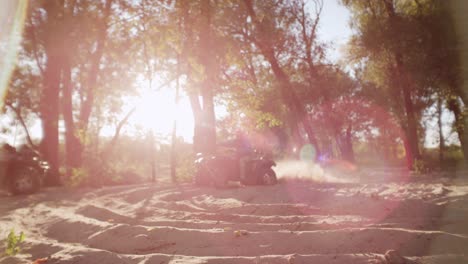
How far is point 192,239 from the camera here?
489cm

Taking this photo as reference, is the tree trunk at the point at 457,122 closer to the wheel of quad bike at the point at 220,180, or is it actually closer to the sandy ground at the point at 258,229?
the sandy ground at the point at 258,229

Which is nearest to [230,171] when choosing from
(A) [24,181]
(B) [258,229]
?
(B) [258,229]

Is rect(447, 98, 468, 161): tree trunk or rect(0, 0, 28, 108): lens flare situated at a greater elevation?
rect(0, 0, 28, 108): lens flare

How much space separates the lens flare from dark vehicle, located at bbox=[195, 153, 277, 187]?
852 centimetres

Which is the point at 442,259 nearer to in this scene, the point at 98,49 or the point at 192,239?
the point at 192,239

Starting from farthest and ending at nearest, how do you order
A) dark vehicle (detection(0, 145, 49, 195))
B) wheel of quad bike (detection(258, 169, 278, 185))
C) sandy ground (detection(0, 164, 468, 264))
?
wheel of quad bike (detection(258, 169, 278, 185)), dark vehicle (detection(0, 145, 49, 195)), sandy ground (detection(0, 164, 468, 264))

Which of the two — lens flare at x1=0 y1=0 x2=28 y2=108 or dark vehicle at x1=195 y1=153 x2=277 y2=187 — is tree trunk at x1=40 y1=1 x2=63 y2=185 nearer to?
lens flare at x1=0 y1=0 x2=28 y2=108

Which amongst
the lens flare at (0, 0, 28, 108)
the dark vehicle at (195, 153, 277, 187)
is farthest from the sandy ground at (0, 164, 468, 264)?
the lens flare at (0, 0, 28, 108)

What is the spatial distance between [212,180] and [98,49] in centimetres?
1231

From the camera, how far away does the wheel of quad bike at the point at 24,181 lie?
37.9 ft

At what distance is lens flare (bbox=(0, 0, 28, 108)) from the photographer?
45.8 ft

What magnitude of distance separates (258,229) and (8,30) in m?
14.7

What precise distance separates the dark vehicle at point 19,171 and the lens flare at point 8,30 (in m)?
3.03

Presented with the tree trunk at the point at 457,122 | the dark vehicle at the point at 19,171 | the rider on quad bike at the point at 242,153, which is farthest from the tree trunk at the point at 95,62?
the tree trunk at the point at 457,122
